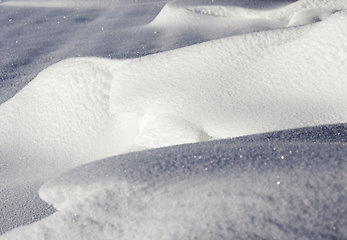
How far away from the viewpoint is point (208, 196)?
13.4 inches

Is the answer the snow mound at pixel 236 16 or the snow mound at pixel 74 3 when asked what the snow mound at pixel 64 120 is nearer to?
→ the snow mound at pixel 236 16

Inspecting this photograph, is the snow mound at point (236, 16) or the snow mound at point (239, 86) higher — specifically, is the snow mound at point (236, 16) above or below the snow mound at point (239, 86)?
above

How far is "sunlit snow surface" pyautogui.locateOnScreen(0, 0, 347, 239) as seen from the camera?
324 millimetres

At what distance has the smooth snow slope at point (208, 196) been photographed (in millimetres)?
305

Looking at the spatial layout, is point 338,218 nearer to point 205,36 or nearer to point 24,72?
point 205,36

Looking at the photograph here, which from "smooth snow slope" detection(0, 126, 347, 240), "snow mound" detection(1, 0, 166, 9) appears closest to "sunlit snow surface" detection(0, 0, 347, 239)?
"smooth snow slope" detection(0, 126, 347, 240)

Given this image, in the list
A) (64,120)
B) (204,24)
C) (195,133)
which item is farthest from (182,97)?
(204,24)

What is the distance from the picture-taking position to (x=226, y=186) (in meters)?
0.34

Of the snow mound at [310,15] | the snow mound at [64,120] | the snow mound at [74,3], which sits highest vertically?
the snow mound at [74,3]

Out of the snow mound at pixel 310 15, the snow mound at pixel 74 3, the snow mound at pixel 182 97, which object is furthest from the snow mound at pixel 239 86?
the snow mound at pixel 74 3

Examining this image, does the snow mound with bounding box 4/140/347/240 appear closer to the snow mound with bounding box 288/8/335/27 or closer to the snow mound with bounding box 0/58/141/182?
the snow mound with bounding box 0/58/141/182

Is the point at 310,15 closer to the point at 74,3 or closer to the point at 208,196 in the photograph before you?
the point at 208,196

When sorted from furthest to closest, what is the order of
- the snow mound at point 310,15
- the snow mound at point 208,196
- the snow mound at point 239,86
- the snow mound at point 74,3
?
the snow mound at point 74,3 < the snow mound at point 310,15 < the snow mound at point 239,86 < the snow mound at point 208,196

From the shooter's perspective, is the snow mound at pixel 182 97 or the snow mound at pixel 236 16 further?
the snow mound at pixel 236 16
